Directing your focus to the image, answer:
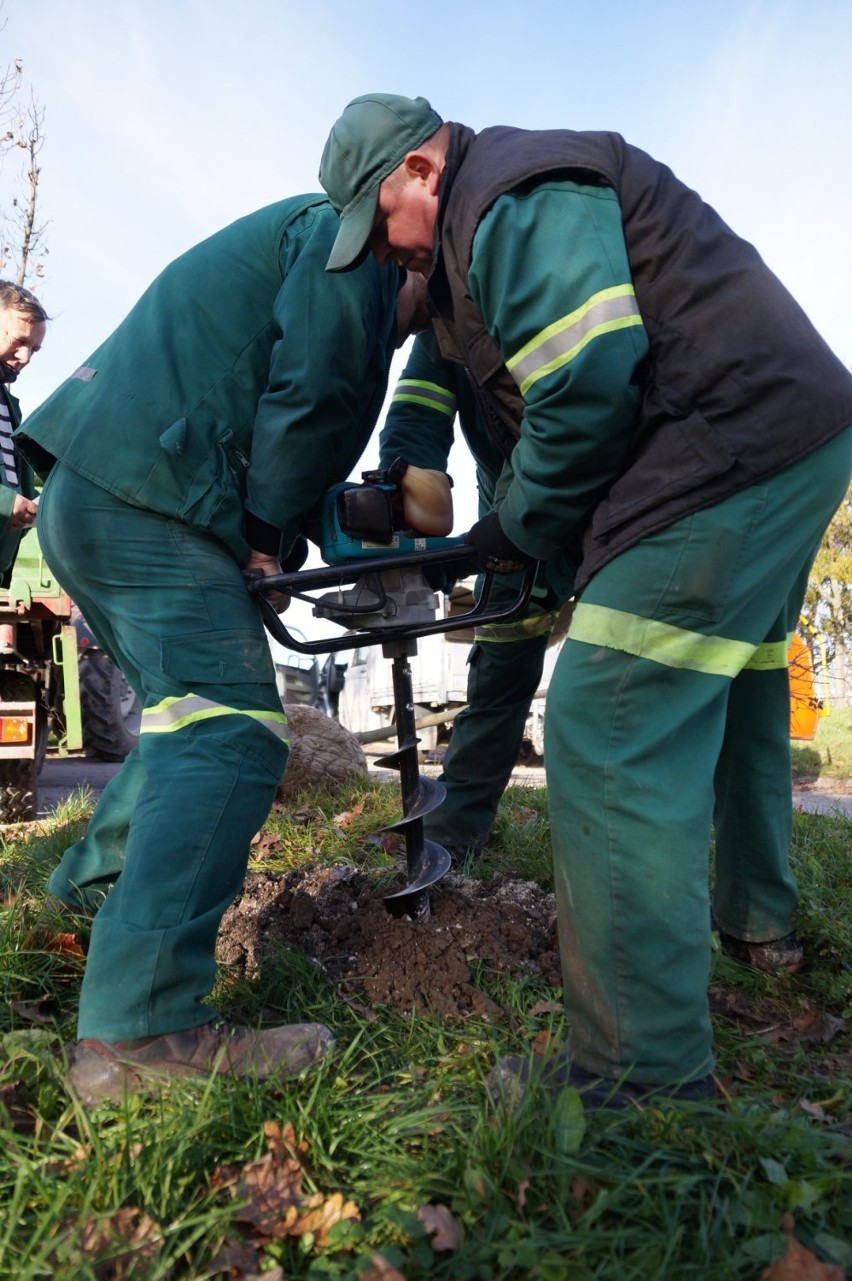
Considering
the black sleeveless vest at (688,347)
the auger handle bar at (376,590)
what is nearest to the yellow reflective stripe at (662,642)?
the black sleeveless vest at (688,347)

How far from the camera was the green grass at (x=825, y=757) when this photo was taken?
355 inches

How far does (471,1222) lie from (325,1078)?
1.77ft

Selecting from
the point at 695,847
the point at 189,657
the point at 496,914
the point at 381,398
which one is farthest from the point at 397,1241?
the point at 381,398

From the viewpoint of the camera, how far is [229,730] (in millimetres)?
2184

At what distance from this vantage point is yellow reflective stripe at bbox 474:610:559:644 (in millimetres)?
3422

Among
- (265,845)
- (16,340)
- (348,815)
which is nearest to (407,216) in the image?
(265,845)

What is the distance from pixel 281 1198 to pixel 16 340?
5.15 m

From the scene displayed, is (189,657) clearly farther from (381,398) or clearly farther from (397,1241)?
(397,1241)

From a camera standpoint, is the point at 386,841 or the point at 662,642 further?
the point at 386,841

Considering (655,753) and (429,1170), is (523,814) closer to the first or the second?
(655,753)

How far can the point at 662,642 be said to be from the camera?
1.85 m

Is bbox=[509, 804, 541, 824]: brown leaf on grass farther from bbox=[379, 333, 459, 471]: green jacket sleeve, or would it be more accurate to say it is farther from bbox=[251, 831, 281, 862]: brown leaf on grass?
bbox=[379, 333, 459, 471]: green jacket sleeve

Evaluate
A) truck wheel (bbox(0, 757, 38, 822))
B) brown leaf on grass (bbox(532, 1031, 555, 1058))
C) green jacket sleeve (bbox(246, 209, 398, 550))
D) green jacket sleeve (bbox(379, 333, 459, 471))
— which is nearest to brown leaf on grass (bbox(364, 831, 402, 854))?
green jacket sleeve (bbox(379, 333, 459, 471))

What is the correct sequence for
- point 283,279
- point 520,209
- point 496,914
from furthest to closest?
point 496,914 < point 283,279 < point 520,209
